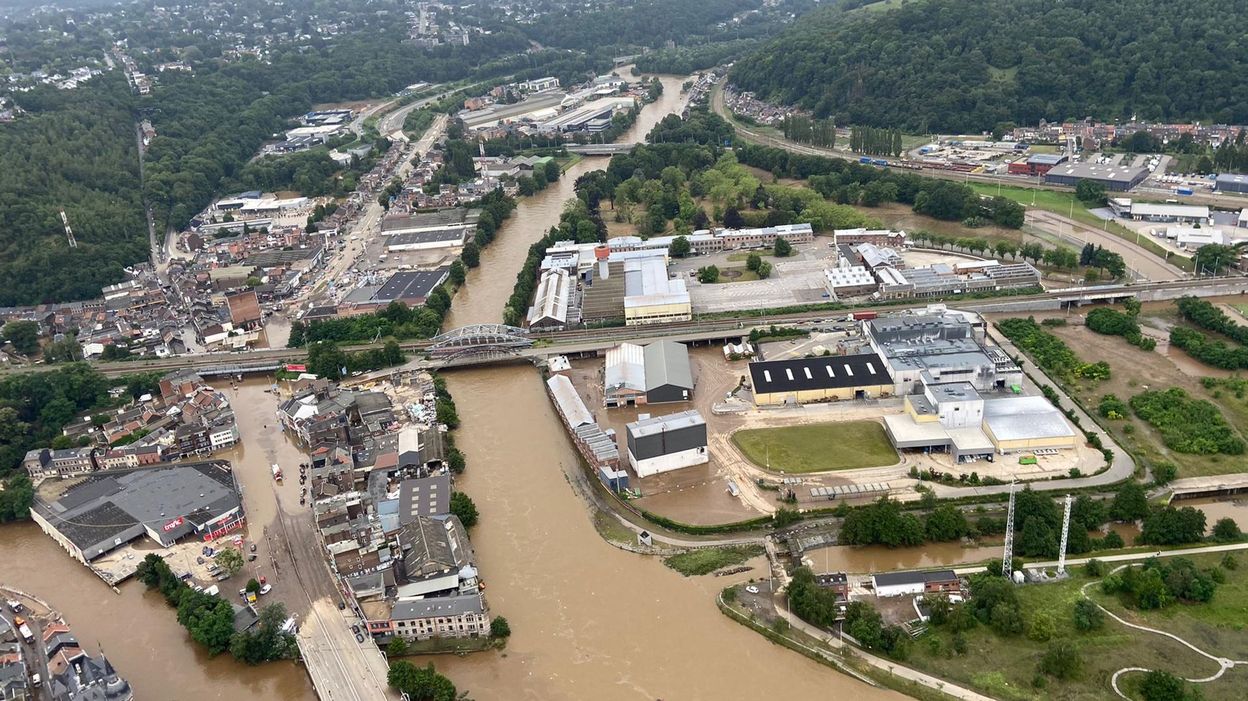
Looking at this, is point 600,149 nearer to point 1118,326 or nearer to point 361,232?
point 361,232

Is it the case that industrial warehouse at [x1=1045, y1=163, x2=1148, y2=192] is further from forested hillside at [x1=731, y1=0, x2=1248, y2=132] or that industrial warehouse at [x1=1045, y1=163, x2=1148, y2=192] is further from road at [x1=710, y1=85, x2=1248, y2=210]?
forested hillside at [x1=731, y1=0, x2=1248, y2=132]

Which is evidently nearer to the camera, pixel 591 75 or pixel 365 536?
pixel 365 536

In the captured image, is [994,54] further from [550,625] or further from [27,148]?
[27,148]

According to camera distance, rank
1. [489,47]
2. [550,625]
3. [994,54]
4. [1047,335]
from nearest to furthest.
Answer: [550,625], [1047,335], [994,54], [489,47]

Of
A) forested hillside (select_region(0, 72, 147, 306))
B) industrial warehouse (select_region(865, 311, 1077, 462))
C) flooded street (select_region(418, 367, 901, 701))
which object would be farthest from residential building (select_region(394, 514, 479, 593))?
forested hillside (select_region(0, 72, 147, 306))

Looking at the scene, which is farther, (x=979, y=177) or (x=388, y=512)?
(x=979, y=177)

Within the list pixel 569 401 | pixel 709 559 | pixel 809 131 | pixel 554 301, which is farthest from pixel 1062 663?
pixel 809 131

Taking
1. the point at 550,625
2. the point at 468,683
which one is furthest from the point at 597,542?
the point at 468,683
